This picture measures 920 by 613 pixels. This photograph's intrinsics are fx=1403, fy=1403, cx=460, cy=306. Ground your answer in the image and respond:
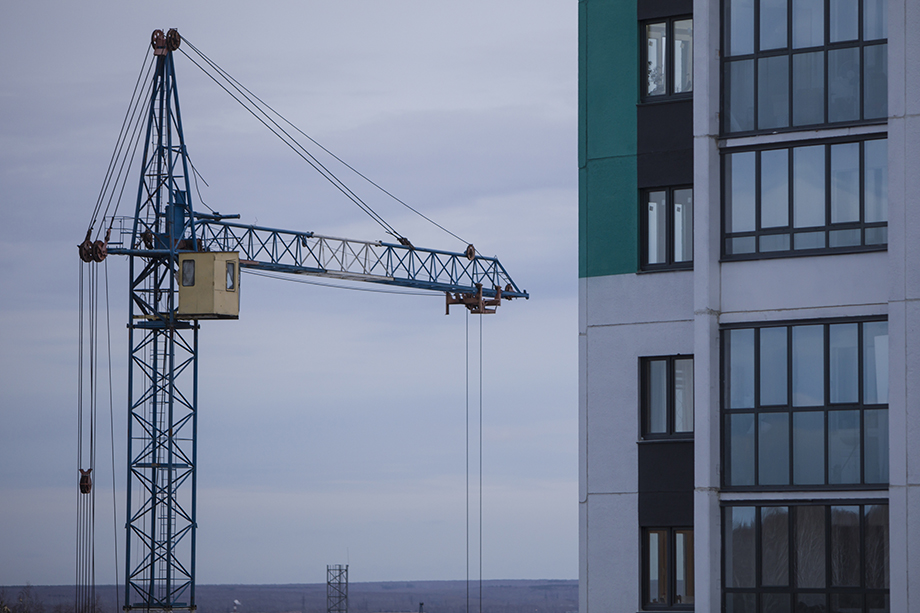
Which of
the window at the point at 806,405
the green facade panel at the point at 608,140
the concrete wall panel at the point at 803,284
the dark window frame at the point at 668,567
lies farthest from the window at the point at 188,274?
the window at the point at 806,405

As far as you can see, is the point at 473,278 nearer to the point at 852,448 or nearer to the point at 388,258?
the point at 388,258

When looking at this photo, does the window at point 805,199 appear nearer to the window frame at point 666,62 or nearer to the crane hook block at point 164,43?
the window frame at point 666,62

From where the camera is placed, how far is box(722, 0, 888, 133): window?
83.2 feet

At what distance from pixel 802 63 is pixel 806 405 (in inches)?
249

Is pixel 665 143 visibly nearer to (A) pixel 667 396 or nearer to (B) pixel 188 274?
(A) pixel 667 396

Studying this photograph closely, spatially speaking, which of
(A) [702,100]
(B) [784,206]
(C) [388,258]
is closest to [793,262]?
(B) [784,206]

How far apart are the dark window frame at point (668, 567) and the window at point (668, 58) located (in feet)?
28.4

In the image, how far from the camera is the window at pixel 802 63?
998 inches

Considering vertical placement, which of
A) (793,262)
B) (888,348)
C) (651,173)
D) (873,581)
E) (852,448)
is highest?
(651,173)

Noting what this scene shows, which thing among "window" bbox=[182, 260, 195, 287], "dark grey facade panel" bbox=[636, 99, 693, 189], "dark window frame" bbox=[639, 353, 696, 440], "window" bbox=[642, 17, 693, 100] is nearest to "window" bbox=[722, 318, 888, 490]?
"dark window frame" bbox=[639, 353, 696, 440]

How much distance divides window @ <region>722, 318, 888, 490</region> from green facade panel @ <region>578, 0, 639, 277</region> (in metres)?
3.55

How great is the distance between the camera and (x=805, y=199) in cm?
2569

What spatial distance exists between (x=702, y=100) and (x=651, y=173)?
2198 millimetres

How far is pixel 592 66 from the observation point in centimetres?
2919
